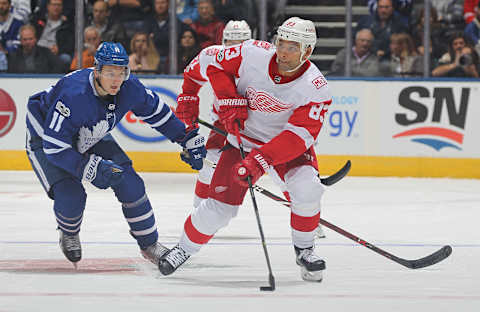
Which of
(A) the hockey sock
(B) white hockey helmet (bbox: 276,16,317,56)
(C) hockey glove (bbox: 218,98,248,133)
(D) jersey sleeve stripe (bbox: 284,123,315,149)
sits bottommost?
(A) the hockey sock

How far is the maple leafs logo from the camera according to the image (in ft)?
12.1

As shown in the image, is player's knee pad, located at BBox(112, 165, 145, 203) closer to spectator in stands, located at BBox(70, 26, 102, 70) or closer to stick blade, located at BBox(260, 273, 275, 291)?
stick blade, located at BBox(260, 273, 275, 291)

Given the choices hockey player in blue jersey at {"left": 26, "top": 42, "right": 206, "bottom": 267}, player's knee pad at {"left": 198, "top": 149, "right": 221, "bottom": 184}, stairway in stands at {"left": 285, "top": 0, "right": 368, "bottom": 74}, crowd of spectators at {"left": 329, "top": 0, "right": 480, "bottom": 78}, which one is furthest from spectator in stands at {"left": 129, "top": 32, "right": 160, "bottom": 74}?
hockey player in blue jersey at {"left": 26, "top": 42, "right": 206, "bottom": 267}

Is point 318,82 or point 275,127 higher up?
point 318,82

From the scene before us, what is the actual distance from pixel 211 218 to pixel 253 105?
1.60 ft

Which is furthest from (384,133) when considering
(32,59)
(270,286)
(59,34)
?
(270,286)

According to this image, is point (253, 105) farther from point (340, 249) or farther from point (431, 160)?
point (431, 160)

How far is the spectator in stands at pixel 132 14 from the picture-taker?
8.31 meters

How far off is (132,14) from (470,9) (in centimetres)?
304

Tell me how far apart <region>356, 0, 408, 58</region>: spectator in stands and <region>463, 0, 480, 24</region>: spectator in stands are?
0.54 m

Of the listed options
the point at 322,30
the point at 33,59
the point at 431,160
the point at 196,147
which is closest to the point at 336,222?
the point at 196,147

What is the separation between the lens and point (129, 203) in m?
3.76

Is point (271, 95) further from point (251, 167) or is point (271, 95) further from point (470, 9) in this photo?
point (470, 9)

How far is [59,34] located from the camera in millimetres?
8320
